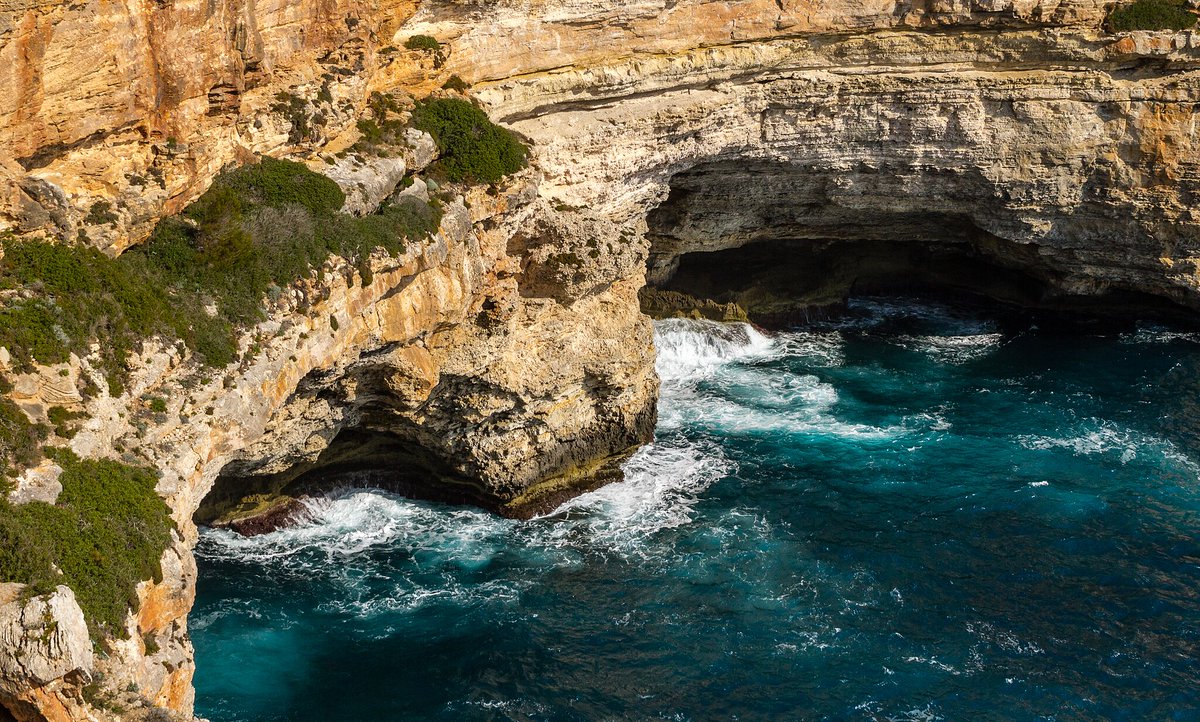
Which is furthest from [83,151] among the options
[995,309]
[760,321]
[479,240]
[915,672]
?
[995,309]

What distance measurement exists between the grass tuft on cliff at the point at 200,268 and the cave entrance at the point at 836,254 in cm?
2096

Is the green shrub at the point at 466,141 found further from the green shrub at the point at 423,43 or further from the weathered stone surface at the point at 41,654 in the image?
the weathered stone surface at the point at 41,654

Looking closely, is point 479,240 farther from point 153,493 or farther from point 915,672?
point 915,672

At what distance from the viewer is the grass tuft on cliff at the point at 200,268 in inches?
876

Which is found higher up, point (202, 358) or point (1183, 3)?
point (1183, 3)

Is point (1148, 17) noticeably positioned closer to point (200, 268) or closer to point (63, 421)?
point (200, 268)

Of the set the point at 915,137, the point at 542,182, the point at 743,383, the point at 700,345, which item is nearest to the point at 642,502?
the point at 743,383

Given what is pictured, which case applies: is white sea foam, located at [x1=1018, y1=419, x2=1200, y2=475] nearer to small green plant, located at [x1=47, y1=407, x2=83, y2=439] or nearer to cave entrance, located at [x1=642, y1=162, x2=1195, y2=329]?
cave entrance, located at [x1=642, y1=162, x2=1195, y2=329]

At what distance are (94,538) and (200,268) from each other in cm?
886

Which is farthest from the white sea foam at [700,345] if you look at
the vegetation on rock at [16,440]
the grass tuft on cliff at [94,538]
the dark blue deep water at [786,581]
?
the vegetation on rock at [16,440]

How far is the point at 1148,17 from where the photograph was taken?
144 feet

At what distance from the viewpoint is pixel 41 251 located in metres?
22.8

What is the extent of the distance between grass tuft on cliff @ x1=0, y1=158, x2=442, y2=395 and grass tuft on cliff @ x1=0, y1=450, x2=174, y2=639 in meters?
1.43

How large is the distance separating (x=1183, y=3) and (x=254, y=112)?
3775cm
